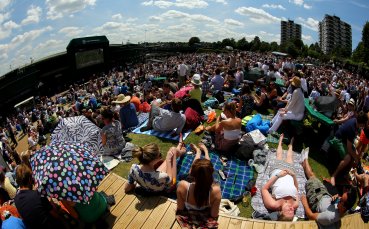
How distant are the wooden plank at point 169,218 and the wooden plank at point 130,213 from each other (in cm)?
45

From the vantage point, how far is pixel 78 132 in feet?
18.0

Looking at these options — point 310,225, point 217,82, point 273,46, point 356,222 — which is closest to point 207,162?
point 310,225

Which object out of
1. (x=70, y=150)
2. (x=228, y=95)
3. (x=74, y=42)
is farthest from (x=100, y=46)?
(x=70, y=150)

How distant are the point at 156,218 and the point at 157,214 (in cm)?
8

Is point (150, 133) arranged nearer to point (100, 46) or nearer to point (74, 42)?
point (74, 42)

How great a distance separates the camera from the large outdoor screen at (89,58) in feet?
135

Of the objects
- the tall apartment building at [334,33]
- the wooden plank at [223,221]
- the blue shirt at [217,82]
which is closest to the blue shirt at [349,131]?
the wooden plank at [223,221]

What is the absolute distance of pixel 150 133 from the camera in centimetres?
766

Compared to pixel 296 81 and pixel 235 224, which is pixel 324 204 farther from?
pixel 296 81

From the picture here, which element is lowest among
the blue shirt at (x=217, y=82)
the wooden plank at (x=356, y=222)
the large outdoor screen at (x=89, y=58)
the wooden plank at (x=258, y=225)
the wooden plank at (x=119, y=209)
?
the large outdoor screen at (x=89, y=58)

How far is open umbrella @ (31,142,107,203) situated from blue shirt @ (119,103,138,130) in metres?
4.89

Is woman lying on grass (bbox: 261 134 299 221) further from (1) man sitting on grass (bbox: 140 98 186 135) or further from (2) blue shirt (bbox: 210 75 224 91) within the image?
(2) blue shirt (bbox: 210 75 224 91)

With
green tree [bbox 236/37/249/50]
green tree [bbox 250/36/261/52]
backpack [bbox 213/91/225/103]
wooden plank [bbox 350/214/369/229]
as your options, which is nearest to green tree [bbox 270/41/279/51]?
green tree [bbox 250/36/261/52]

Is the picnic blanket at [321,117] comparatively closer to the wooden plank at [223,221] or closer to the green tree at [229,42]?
the wooden plank at [223,221]
